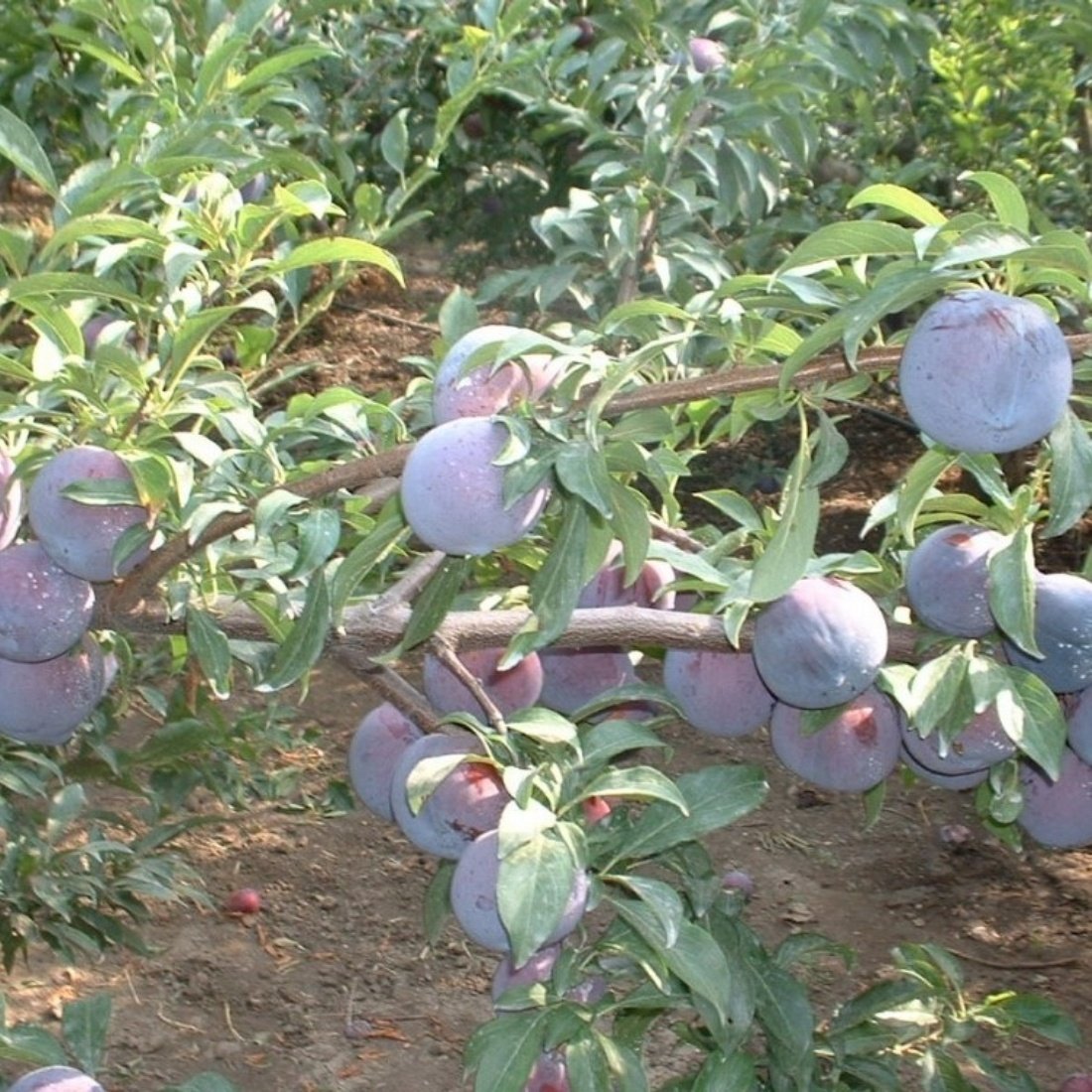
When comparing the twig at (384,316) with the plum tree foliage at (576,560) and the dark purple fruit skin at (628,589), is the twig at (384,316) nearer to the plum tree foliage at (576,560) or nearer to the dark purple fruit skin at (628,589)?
the plum tree foliage at (576,560)

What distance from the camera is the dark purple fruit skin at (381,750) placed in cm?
128

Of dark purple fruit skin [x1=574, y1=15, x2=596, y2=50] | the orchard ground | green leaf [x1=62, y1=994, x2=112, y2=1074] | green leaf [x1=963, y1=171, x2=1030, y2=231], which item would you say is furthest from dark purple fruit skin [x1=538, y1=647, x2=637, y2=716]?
dark purple fruit skin [x1=574, y1=15, x2=596, y2=50]

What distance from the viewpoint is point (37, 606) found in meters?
1.12

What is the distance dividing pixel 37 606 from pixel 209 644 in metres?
0.12

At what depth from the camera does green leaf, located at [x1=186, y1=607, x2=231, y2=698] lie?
1.15 m

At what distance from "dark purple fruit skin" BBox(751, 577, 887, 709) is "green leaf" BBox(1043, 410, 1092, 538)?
0.22 meters

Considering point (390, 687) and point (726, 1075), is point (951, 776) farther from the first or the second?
point (390, 687)

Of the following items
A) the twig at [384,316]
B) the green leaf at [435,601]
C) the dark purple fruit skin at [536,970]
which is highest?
the green leaf at [435,601]

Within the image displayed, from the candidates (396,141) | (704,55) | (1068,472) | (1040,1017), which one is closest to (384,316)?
(704,55)

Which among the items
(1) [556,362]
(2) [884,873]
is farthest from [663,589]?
(2) [884,873]

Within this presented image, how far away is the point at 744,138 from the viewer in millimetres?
2408

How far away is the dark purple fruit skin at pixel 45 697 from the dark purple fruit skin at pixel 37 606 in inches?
2.0

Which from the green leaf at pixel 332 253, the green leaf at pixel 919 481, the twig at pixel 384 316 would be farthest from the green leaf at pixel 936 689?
the twig at pixel 384 316

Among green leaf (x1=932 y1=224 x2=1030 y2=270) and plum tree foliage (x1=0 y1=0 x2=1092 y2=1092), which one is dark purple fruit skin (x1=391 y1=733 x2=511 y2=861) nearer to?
Answer: plum tree foliage (x1=0 y1=0 x2=1092 y2=1092)
